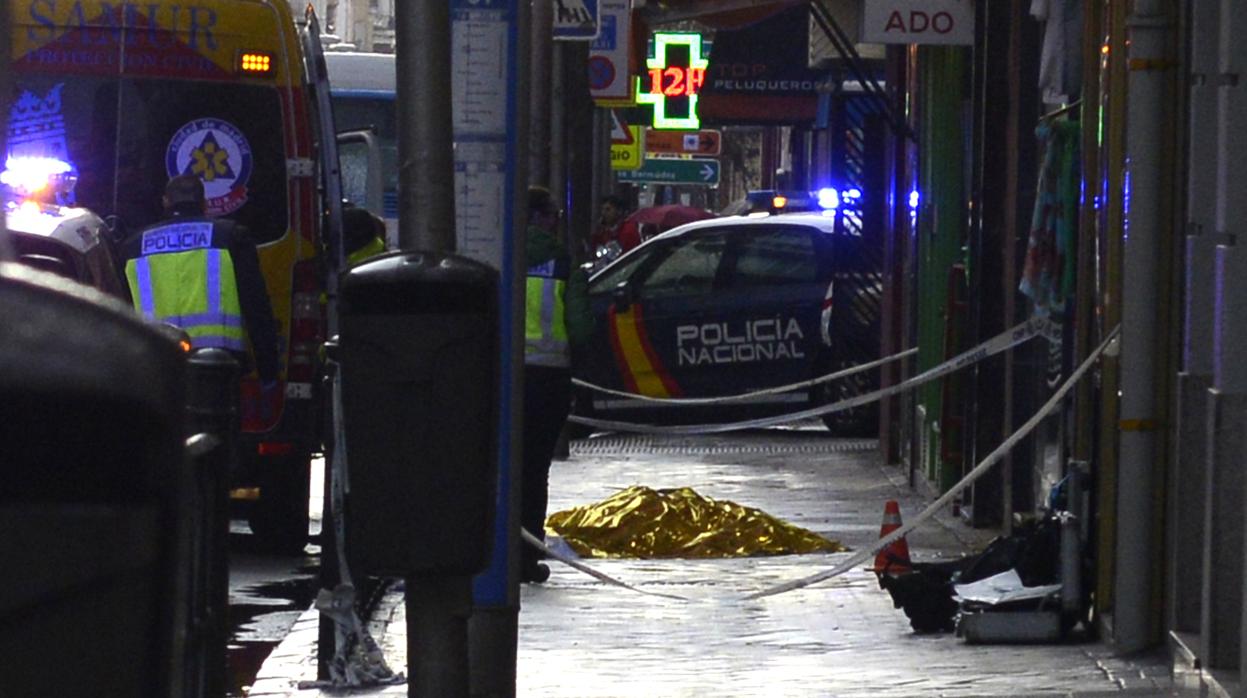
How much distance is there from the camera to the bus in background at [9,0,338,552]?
12.3m

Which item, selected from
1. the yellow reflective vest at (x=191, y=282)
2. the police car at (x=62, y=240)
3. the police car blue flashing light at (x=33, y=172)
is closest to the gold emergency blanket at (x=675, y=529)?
the yellow reflective vest at (x=191, y=282)

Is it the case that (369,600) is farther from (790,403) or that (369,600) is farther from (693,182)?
(693,182)

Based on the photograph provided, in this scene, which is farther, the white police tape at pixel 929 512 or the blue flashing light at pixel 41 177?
the blue flashing light at pixel 41 177

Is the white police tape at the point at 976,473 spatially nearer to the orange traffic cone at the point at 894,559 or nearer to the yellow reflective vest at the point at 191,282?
the orange traffic cone at the point at 894,559

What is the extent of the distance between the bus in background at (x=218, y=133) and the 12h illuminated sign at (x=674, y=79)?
2244 cm

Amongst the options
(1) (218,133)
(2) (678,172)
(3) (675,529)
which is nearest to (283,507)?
(1) (218,133)

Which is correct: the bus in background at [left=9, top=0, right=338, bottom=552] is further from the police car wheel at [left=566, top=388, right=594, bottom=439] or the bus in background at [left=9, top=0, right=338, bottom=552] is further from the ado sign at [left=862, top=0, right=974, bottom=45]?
the police car wheel at [left=566, top=388, right=594, bottom=439]

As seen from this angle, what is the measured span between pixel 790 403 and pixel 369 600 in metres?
9.46

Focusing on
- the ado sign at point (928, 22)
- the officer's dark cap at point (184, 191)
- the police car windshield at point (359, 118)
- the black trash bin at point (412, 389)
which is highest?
the ado sign at point (928, 22)

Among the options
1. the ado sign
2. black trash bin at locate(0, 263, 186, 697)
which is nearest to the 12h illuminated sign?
the ado sign

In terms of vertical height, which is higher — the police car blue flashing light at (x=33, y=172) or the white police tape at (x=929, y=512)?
the police car blue flashing light at (x=33, y=172)

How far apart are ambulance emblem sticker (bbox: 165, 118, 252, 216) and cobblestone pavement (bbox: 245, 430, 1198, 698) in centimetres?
238

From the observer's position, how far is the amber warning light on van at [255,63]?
12.3m

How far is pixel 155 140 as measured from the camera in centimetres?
1252
